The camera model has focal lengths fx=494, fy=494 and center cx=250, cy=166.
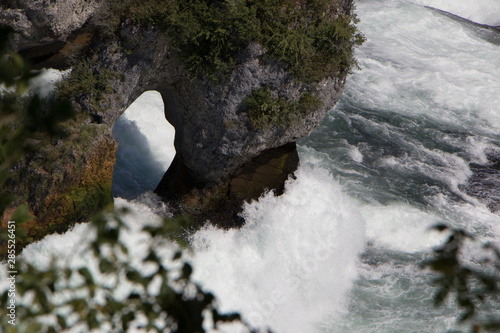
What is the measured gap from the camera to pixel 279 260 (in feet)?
30.1

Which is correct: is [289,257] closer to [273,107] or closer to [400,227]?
[400,227]

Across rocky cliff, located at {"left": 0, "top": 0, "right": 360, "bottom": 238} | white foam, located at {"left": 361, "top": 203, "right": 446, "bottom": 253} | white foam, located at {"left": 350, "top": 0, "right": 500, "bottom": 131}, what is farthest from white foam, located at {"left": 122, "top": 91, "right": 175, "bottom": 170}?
white foam, located at {"left": 350, "top": 0, "right": 500, "bottom": 131}

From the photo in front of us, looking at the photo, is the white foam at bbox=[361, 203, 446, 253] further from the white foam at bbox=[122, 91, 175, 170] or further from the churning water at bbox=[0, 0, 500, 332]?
the white foam at bbox=[122, 91, 175, 170]

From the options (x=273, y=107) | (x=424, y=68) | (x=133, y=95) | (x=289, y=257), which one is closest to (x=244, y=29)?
(x=273, y=107)

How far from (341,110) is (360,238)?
15.1 feet

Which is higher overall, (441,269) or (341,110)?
(441,269)

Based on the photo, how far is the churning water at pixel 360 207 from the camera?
8453mm

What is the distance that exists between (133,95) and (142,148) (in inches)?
113

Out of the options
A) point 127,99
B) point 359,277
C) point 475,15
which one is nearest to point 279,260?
point 359,277

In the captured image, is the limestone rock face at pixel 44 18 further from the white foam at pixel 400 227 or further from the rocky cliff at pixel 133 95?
the white foam at pixel 400 227

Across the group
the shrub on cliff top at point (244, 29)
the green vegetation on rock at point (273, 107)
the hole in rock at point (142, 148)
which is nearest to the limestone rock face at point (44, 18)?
the shrub on cliff top at point (244, 29)

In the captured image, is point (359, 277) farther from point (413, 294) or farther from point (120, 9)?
point (120, 9)

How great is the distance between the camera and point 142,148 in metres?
11.4

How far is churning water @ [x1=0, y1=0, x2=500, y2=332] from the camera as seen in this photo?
8.45 m
